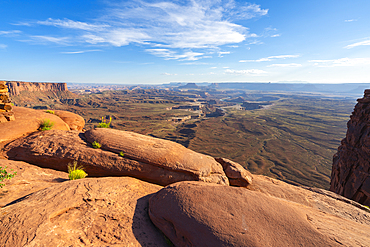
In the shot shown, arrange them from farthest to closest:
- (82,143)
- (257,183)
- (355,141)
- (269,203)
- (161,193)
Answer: (355,141), (257,183), (82,143), (161,193), (269,203)

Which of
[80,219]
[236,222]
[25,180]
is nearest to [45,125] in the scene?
[25,180]

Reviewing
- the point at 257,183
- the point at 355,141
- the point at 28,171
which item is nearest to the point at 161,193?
the point at 28,171

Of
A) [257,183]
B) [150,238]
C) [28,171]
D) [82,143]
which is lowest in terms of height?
[257,183]

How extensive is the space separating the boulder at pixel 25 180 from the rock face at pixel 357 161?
26652 millimetres

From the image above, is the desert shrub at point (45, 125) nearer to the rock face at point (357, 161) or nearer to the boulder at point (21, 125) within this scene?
the boulder at point (21, 125)

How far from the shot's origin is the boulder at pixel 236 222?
4691mm

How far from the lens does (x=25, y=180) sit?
24.9ft

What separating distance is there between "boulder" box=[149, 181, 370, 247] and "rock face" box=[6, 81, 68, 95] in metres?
199

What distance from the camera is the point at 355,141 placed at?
18344mm

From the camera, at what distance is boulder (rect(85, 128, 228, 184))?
32.0ft

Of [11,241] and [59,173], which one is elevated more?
[11,241]

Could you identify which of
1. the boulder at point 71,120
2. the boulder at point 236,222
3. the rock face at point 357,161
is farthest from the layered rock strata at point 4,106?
the rock face at point 357,161

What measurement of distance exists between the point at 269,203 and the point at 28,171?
11.9m

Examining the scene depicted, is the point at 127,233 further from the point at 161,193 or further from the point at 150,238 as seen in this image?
the point at 161,193
